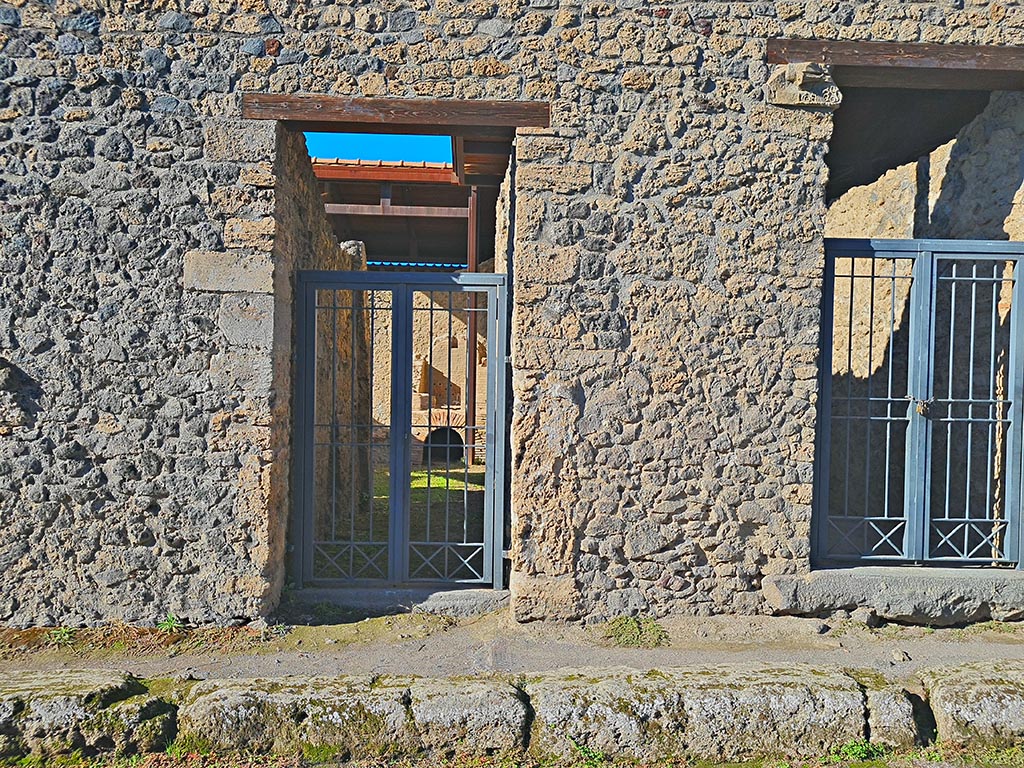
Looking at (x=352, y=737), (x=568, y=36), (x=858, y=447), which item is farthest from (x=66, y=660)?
(x=858, y=447)

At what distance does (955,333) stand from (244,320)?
15.1 ft

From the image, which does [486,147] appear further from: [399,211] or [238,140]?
[399,211]

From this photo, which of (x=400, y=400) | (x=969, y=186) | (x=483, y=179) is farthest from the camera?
(x=483, y=179)

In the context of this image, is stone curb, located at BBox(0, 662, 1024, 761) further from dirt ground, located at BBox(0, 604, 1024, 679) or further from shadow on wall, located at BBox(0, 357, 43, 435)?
shadow on wall, located at BBox(0, 357, 43, 435)

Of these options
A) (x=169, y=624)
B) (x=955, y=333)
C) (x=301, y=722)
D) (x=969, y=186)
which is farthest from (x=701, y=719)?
(x=969, y=186)

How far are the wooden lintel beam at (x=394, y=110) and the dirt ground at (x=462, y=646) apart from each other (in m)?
2.95

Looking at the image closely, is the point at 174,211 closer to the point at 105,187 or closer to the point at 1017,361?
the point at 105,187

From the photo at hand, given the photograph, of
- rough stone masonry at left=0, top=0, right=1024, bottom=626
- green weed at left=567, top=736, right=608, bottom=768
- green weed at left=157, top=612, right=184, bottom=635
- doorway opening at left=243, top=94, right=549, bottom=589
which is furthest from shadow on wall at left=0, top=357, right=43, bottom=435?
green weed at left=567, top=736, right=608, bottom=768

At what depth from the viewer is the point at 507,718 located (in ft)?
11.0

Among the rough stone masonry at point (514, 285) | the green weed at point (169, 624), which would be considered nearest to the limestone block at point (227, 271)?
the rough stone masonry at point (514, 285)

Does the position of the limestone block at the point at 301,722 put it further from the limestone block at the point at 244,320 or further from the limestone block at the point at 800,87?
the limestone block at the point at 800,87

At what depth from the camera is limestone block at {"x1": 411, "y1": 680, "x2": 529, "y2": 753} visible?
3.33 meters

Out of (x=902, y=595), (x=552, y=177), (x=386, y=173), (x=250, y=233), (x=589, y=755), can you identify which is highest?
(x=386, y=173)

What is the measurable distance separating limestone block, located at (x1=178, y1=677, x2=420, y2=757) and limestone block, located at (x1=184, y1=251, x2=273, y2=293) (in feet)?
7.31
